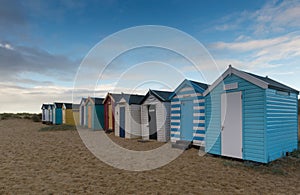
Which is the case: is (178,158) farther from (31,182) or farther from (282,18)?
(282,18)

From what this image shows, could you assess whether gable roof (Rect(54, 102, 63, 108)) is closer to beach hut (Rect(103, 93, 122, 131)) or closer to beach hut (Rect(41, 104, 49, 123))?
beach hut (Rect(41, 104, 49, 123))

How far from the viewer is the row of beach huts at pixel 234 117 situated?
648cm

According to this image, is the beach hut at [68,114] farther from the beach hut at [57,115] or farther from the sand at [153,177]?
the sand at [153,177]

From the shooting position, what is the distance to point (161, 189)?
4520 mm

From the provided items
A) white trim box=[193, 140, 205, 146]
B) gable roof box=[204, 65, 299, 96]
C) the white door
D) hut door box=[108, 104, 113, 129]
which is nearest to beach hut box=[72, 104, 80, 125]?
hut door box=[108, 104, 113, 129]

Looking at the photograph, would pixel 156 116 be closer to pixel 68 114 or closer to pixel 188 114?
pixel 188 114

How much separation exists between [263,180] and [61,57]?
1466cm

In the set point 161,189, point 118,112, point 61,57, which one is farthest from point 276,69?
point 61,57

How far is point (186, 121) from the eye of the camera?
10078 mm

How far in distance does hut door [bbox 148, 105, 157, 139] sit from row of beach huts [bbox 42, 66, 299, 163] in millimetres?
69

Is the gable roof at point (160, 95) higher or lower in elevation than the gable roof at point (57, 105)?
higher

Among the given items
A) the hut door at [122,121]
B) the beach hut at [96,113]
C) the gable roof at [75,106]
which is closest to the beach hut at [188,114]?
the hut door at [122,121]

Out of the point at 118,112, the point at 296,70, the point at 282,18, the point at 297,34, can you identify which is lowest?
the point at 118,112

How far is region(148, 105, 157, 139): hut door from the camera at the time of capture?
1268cm
